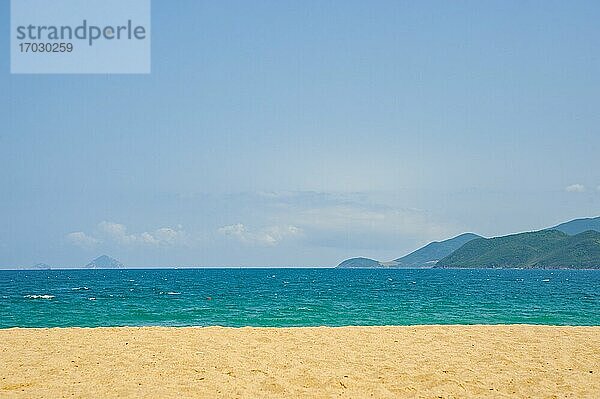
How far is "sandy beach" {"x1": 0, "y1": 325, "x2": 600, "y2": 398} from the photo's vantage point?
985 cm

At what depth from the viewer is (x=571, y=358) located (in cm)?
1256

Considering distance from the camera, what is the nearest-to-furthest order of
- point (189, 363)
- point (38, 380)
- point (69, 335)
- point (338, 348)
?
point (38, 380), point (189, 363), point (338, 348), point (69, 335)

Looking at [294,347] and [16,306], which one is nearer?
[294,347]

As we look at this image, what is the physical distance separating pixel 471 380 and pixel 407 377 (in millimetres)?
1161

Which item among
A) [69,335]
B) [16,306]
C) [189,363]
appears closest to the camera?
[189,363]

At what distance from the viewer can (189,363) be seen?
38.8 feet

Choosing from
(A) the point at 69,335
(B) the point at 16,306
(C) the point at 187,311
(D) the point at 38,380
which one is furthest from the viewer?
(B) the point at 16,306

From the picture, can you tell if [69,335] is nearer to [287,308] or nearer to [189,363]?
[189,363]

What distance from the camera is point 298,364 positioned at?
11.7m

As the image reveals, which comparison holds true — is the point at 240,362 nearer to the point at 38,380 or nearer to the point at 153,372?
the point at 153,372

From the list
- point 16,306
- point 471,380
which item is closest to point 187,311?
point 16,306

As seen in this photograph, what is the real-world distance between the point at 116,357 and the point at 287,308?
2245cm

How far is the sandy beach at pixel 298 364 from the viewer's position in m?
9.85

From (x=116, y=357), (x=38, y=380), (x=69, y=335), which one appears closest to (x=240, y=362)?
(x=116, y=357)
